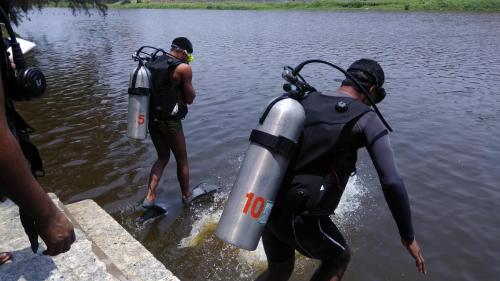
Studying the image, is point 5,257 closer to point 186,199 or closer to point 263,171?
point 263,171

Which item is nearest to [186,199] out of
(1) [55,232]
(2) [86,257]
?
(2) [86,257]

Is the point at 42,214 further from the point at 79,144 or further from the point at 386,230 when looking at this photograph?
the point at 79,144

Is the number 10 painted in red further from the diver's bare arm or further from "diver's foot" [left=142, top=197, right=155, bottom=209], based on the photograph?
"diver's foot" [left=142, top=197, right=155, bottom=209]

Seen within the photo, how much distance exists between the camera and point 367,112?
276 cm

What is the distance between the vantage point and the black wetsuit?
273 cm

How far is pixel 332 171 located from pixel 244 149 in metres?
5.66

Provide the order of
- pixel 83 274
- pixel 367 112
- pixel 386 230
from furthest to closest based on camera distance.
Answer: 1. pixel 386 230
2. pixel 83 274
3. pixel 367 112

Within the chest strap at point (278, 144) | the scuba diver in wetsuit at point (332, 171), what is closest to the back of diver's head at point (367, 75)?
the scuba diver in wetsuit at point (332, 171)

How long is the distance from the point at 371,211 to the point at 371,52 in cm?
1571

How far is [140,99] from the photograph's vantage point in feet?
16.6

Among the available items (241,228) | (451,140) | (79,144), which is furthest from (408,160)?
(79,144)

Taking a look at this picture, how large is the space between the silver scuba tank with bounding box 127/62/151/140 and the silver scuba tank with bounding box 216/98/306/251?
8.53 feet

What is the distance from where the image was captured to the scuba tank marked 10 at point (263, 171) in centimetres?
277

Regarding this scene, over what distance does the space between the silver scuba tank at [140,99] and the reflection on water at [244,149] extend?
1314 millimetres
